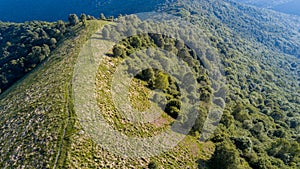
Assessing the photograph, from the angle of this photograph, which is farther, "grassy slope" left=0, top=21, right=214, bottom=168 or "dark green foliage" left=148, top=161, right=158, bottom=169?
"dark green foliage" left=148, top=161, right=158, bottom=169

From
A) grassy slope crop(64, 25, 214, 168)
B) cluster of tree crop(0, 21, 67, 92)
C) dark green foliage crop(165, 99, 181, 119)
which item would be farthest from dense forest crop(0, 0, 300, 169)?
cluster of tree crop(0, 21, 67, 92)

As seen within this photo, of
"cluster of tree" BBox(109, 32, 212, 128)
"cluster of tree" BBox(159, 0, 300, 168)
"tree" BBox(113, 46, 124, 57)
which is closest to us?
"cluster of tree" BBox(159, 0, 300, 168)

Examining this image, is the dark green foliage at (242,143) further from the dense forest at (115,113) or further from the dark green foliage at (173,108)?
the dark green foliage at (173,108)

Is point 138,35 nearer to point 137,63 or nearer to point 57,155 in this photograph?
point 137,63

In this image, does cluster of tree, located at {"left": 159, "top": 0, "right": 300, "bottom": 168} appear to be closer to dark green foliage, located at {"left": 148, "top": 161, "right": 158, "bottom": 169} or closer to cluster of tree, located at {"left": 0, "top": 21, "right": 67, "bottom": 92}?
dark green foliage, located at {"left": 148, "top": 161, "right": 158, "bottom": 169}

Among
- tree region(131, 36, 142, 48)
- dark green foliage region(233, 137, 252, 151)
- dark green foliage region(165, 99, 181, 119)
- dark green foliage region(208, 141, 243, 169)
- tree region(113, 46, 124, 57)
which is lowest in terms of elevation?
dark green foliage region(208, 141, 243, 169)

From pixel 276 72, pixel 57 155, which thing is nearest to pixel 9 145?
pixel 57 155

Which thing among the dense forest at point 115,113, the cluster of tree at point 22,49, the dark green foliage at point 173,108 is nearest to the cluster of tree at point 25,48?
the cluster of tree at point 22,49

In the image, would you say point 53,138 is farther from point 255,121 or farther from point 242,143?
point 255,121

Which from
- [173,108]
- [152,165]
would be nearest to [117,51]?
[173,108]

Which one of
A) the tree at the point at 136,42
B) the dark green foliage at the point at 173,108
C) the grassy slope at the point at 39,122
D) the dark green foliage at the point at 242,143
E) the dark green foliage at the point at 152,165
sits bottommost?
the grassy slope at the point at 39,122
